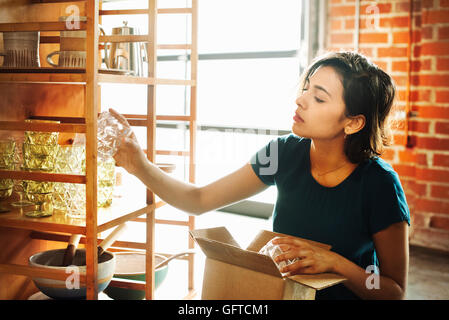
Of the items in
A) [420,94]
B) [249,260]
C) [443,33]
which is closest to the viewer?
[249,260]

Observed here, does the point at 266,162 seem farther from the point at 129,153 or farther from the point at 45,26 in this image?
the point at 45,26

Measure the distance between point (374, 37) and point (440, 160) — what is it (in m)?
0.88

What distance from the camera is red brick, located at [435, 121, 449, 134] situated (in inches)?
108

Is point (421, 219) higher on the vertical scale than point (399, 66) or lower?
lower

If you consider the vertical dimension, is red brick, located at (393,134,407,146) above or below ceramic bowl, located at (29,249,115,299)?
above

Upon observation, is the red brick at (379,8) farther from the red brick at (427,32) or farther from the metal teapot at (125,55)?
the metal teapot at (125,55)

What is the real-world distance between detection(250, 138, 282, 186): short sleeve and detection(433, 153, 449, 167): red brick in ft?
5.64

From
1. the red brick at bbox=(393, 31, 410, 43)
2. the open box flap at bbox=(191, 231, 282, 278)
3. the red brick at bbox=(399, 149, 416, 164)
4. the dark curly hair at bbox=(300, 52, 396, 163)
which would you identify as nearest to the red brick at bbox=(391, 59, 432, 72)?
the red brick at bbox=(393, 31, 410, 43)

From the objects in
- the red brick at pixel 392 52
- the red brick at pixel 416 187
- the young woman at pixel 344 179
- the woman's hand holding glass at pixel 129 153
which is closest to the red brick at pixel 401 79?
the red brick at pixel 392 52

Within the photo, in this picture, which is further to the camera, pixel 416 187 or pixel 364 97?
pixel 416 187

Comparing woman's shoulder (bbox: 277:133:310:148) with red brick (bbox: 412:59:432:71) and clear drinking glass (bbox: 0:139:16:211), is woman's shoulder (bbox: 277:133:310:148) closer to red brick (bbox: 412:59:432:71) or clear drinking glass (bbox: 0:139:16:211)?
clear drinking glass (bbox: 0:139:16:211)

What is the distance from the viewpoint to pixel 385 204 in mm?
1229

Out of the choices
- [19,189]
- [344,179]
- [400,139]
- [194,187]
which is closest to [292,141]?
[344,179]

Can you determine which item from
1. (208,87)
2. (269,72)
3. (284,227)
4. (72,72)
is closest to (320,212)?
(284,227)
